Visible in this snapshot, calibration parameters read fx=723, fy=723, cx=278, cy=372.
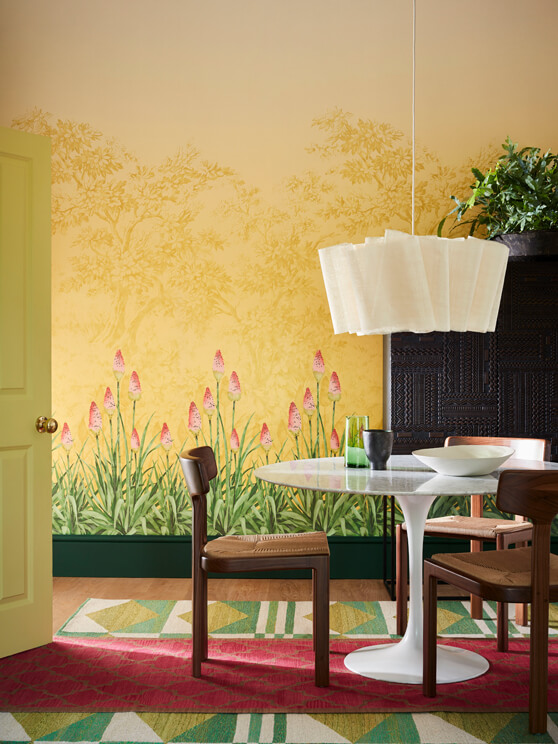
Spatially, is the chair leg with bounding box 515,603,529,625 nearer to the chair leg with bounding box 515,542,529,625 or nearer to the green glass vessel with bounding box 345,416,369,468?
the chair leg with bounding box 515,542,529,625

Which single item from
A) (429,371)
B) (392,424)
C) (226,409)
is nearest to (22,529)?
(226,409)

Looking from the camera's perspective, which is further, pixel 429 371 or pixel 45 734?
pixel 429 371

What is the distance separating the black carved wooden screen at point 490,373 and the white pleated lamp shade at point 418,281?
120cm

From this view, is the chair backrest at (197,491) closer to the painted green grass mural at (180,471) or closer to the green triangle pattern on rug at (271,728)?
the green triangle pattern on rug at (271,728)

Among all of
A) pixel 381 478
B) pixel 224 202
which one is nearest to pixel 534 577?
pixel 381 478

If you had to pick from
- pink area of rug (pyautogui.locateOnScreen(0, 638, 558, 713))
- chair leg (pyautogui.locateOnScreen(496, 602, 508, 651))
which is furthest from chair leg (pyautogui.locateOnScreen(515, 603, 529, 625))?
chair leg (pyautogui.locateOnScreen(496, 602, 508, 651))

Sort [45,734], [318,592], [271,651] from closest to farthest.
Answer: [45,734], [318,592], [271,651]

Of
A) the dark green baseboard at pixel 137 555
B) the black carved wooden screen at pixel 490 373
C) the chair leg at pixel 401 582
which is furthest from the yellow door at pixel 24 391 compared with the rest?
the black carved wooden screen at pixel 490 373

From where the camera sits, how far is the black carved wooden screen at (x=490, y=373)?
363cm

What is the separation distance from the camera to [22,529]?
2963 mm

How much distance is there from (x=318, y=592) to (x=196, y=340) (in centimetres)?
185

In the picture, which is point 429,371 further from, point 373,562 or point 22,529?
point 22,529

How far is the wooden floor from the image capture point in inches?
141

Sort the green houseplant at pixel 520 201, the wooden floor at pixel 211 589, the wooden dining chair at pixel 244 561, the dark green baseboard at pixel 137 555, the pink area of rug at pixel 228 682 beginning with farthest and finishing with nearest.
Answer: the dark green baseboard at pixel 137 555, the wooden floor at pixel 211 589, the green houseplant at pixel 520 201, the wooden dining chair at pixel 244 561, the pink area of rug at pixel 228 682
